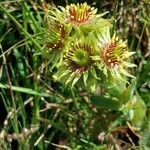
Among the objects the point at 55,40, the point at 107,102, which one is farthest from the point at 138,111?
the point at 55,40

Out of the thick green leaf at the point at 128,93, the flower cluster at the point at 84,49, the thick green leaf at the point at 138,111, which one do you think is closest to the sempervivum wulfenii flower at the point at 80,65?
the flower cluster at the point at 84,49

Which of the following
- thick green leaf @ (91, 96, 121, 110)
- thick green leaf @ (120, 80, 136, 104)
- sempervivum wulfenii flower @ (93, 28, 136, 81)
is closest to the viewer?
sempervivum wulfenii flower @ (93, 28, 136, 81)

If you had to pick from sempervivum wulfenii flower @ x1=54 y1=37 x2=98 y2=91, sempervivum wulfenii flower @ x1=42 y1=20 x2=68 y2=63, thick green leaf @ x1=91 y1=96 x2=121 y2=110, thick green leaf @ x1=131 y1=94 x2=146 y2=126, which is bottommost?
thick green leaf @ x1=131 y1=94 x2=146 y2=126

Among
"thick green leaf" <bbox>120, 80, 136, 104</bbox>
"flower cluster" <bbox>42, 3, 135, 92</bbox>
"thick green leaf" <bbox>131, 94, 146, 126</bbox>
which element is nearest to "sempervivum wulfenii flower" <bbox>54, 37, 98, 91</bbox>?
"flower cluster" <bbox>42, 3, 135, 92</bbox>

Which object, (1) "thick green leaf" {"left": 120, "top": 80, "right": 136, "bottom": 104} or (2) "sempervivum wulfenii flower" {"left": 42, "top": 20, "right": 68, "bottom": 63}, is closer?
(2) "sempervivum wulfenii flower" {"left": 42, "top": 20, "right": 68, "bottom": 63}

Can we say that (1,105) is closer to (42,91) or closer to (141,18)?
(42,91)

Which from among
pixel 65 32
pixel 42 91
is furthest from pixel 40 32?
pixel 65 32

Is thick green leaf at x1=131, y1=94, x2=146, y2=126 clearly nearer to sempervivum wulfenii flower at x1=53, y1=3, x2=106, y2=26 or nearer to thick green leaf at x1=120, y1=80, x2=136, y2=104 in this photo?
thick green leaf at x1=120, y1=80, x2=136, y2=104
